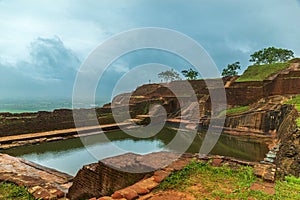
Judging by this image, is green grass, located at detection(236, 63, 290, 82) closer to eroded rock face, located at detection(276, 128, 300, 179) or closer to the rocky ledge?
eroded rock face, located at detection(276, 128, 300, 179)

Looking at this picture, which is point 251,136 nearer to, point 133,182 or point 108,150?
point 108,150

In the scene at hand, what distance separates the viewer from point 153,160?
4.11 metres

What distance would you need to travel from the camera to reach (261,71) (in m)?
22.2

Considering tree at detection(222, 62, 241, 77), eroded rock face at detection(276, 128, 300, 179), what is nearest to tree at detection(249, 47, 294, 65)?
tree at detection(222, 62, 241, 77)

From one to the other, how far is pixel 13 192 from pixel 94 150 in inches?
254

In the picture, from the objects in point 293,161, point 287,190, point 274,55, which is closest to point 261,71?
point 274,55

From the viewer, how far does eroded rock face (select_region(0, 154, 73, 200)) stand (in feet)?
11.0

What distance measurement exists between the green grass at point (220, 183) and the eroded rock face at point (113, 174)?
52cm

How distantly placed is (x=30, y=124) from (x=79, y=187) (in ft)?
36.2

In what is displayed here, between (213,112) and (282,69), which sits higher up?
(282,69)

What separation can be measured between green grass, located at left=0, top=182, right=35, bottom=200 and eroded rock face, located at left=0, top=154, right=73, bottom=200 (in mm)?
77

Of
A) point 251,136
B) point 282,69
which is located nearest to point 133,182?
point 251,136

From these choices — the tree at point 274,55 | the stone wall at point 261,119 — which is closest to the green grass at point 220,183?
the stone wall at point 261,119

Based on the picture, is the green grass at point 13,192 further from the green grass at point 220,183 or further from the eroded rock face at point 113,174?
the green grass at point 220,183
